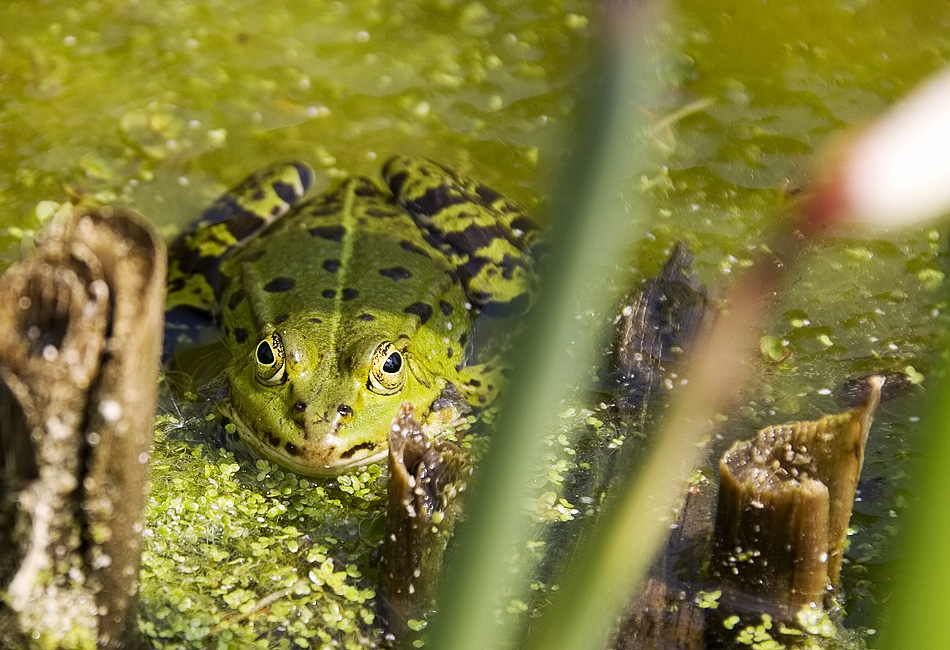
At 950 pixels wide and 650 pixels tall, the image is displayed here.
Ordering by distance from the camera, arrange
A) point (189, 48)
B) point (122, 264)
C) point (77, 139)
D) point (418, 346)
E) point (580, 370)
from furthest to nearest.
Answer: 1. point (189, 48)
2. point (77, 139)
3. point (418, 346)
4. point (122, 264)
5. point (580, 370)

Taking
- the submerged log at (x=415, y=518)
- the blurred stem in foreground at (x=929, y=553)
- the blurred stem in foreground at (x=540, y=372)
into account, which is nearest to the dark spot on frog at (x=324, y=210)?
the submerged log at (x=415, y=518)

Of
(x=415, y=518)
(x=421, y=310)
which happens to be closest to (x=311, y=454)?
(x=415, y=518)

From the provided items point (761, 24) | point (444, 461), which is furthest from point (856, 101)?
point (444, 461)

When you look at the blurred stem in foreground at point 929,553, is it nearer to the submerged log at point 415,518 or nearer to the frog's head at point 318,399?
the submerged log at point 415,518

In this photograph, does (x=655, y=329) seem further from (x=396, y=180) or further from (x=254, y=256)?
(x=254, y=256)

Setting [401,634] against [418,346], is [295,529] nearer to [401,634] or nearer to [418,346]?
[401,634]

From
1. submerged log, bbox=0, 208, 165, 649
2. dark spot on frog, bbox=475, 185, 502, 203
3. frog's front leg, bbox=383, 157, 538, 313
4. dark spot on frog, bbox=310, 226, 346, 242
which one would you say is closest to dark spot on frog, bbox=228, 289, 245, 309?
dark spot on frog, bbox=310, 226, 346, 242

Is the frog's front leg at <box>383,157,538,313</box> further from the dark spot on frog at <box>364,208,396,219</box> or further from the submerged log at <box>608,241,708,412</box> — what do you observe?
the submerged log at <box>608,241,708,412</box>
